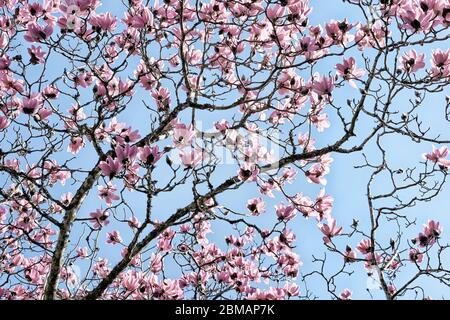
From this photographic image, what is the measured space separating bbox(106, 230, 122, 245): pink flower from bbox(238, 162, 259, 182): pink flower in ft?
6.36

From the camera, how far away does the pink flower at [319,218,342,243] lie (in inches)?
181

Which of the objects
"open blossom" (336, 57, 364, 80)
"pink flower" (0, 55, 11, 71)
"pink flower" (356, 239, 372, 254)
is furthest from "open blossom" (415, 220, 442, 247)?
"pink flower" (0, 55, 11, 71)

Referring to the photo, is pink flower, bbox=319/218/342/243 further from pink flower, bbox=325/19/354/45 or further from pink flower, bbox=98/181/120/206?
pink flower, bbox=98/181/120/206

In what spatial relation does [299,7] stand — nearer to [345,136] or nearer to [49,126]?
[345,136]

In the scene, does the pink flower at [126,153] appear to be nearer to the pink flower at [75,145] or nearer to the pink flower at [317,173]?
the pink flower at [75,145]

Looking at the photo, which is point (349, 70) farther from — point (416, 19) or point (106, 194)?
point (106, 194)

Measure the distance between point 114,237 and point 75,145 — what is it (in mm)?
1077

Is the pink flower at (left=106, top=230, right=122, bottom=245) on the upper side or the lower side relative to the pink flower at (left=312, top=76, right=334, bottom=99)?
lower

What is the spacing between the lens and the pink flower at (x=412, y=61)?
421cm

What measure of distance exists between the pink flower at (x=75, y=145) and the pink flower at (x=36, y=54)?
33.7 inches

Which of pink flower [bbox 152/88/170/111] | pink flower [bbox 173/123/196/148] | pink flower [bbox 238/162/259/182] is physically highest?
pink flower [bbox 152/88/170/111]
